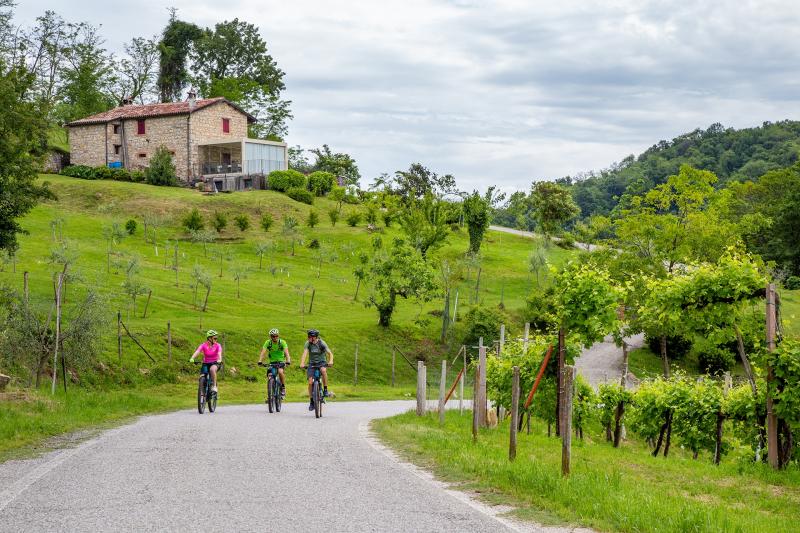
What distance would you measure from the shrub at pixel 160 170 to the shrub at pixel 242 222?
12.6 metres

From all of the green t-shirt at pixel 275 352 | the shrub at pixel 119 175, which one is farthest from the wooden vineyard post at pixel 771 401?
the shrub at pixel 119 175

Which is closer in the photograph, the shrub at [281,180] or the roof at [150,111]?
the shrub at [281,180]

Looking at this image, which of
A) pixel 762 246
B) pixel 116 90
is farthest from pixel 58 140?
pixel 762 246

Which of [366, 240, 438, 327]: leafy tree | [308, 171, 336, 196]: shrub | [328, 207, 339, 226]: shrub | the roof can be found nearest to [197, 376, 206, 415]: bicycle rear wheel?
[366, 240, 438, 327]: leafy tree

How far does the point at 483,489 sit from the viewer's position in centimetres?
1014

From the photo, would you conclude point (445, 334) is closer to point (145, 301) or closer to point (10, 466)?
point (145, 301)

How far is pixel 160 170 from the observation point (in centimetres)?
7975

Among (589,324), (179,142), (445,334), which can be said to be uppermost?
(179,142)

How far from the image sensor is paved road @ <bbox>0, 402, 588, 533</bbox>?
26.1ft

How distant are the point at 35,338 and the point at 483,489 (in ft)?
63.9

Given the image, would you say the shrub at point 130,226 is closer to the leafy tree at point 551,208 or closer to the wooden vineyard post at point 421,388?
the leafy tree at point 551,208

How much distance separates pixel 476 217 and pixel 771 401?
59646 millimetres

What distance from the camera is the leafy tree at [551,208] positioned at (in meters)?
94.4

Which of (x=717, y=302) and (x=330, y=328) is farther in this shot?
(x=330, y=328)
